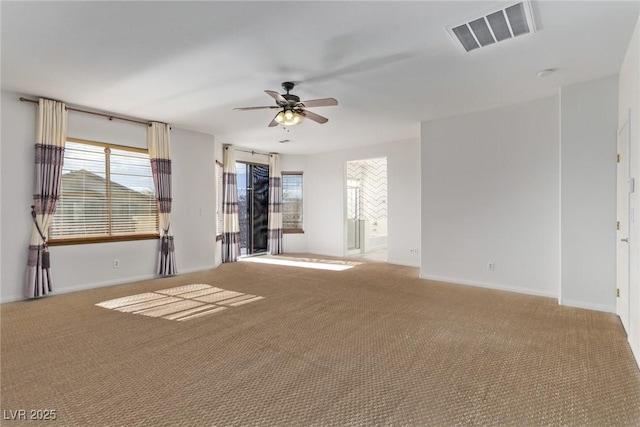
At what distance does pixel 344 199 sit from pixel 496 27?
5905 mm

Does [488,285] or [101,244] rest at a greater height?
[101,244]

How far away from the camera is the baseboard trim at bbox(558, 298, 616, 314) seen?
3.80 meters

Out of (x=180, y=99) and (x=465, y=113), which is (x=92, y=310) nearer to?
(x=180, y=99)

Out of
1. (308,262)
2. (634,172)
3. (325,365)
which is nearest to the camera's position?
(325,365)

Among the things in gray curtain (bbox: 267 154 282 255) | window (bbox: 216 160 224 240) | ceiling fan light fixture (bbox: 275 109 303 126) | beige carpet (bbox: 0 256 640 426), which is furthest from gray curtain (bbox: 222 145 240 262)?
ceiling fan light fixture (bbox: 275 109 303 126)

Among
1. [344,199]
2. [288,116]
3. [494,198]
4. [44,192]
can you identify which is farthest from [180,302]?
[344,199]

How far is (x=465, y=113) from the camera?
5.25 m

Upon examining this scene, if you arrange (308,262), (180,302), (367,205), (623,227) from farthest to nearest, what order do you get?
(367,205)
(308,262)
(180,302)
(623,227)

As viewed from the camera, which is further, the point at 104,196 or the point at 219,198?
the point at 219,198

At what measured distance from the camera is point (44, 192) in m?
4.48

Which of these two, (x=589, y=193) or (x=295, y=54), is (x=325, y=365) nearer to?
(x=295, y=54)

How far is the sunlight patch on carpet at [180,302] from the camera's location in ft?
12.8

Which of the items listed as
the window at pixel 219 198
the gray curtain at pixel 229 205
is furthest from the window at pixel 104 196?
the gray curtain at pixel 229 205

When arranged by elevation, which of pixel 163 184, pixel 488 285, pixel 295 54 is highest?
pixel 295 54
